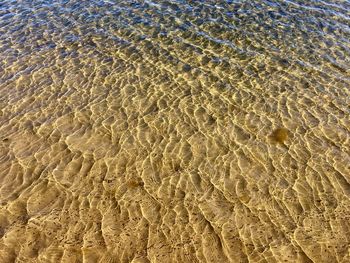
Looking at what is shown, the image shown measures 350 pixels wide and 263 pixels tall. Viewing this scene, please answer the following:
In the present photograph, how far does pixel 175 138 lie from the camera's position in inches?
342

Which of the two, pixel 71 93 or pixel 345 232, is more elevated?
pixel 345 232

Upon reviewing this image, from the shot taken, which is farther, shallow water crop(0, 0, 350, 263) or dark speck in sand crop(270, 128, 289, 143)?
dark speck in sand crop(270, 128, 289, 143)

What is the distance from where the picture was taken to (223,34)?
13.4 m

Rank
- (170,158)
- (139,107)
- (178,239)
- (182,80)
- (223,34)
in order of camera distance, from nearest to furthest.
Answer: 1. (178,239)
2. (170,158)
3. (139,107)
4. (182,80)
5. (223,34)

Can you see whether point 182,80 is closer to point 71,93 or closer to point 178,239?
point 71,93

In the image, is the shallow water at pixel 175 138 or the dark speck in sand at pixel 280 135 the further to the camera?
the dark speck in sand at pixel 280 135

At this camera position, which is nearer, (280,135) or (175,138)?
(175,138)

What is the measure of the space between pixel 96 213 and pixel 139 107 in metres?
3.54

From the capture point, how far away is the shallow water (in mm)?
6531

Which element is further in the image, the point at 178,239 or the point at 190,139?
the point at 190,139

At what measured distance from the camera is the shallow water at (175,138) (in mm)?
6531

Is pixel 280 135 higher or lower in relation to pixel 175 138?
higher

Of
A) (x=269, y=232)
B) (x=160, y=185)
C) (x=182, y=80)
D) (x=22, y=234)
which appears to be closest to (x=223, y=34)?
(x=182, y=80)

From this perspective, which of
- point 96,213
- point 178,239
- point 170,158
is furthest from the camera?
point 170,158
